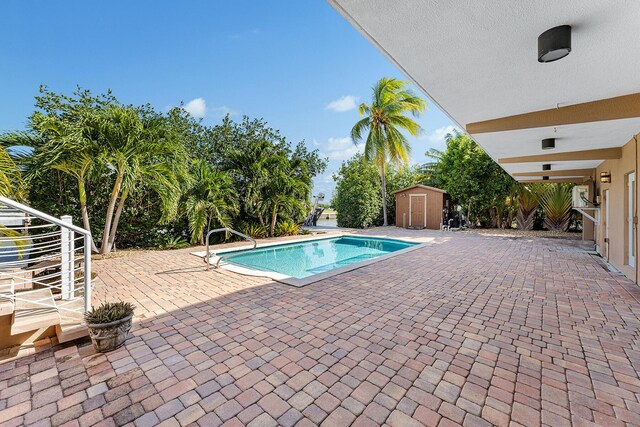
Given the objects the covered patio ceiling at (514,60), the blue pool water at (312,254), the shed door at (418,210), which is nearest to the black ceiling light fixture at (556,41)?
the covered patio ceiling at (514,60)

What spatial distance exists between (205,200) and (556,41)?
28.8ft

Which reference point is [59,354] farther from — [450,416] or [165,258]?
[165,258]

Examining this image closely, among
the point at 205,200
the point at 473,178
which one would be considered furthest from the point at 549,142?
the point at 473,178

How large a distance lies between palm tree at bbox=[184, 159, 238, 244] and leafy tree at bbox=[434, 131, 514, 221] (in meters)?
12.1

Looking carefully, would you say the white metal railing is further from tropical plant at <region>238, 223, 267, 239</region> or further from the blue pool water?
tropical plant at <region>238, 223, 267, 239</region>

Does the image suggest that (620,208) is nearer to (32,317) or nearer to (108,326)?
(108,326)

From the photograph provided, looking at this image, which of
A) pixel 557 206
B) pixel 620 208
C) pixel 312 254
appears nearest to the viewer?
pixel 620 208

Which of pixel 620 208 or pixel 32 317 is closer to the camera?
pixel 32 317

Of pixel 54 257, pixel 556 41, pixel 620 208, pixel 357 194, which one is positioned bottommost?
pixel 54 257

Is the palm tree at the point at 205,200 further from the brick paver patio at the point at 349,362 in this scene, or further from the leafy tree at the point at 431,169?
the leafy tree at the point at 431,169

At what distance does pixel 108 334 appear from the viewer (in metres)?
2.64

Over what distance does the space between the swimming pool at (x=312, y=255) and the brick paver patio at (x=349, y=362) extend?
5.79ft

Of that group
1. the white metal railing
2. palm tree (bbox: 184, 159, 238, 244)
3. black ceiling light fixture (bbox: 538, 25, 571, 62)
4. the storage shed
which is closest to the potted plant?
the white metal railing

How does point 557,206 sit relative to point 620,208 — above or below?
above
